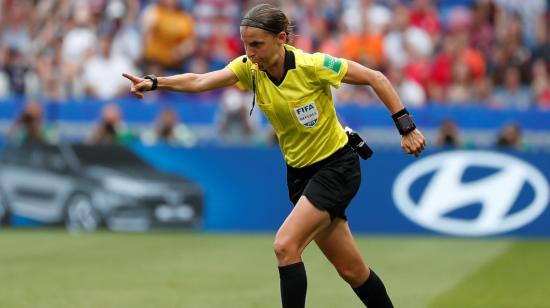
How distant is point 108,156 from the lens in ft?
48.5

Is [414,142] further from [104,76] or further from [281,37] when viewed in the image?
[104,76]

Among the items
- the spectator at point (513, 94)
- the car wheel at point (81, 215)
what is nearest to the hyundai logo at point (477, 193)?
the spectator at point (513, 94)

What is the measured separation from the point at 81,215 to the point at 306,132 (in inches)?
334

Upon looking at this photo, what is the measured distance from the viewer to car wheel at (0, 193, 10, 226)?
49.3 feet

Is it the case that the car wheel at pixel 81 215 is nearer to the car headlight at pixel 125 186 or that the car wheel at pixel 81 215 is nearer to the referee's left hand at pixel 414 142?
the car headlight at pixel 125 186

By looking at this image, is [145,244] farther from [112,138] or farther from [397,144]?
[397,144]

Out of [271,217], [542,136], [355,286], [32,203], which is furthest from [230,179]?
[355,286]

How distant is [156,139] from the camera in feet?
51.1

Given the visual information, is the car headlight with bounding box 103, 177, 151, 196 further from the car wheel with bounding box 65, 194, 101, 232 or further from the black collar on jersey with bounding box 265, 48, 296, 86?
the black collar on jersey with bounding box 265, 48, 296, 86

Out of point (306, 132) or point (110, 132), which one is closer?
point (306, 132)

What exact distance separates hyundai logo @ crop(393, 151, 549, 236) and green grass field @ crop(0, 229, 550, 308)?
25 cm

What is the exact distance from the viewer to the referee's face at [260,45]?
21.6 ft

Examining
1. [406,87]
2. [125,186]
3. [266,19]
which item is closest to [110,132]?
[125,186]

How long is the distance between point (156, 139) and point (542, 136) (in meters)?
5.46
